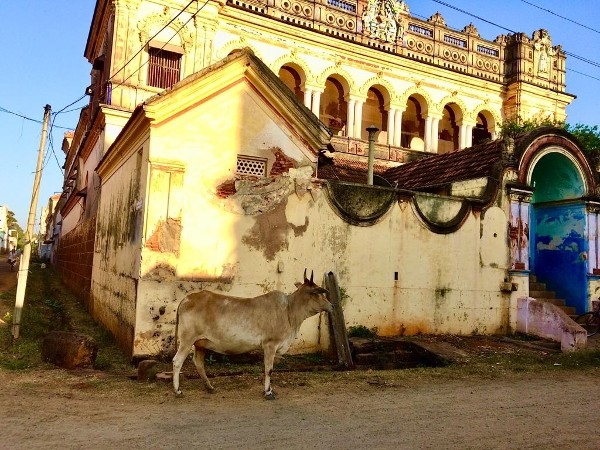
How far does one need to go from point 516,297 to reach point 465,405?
22.0 feet

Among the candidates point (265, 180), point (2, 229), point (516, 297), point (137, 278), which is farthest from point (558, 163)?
point (2, 229)

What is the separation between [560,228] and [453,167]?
12.4 feet

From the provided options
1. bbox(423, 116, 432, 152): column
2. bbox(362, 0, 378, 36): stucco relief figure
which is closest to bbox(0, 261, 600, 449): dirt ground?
bbox(423, 116, 432, 152): column

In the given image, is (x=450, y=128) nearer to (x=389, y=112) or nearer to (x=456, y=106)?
(x=456, y=106)

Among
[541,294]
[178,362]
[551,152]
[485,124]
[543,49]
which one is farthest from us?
[485,124]

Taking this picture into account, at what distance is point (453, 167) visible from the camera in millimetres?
14406

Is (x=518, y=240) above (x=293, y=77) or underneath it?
underneath

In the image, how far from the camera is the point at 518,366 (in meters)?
9.55

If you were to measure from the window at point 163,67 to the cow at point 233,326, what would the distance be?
14.3 meters

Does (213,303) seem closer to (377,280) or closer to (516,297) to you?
(377,280)

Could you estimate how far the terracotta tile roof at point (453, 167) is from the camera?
517 inches

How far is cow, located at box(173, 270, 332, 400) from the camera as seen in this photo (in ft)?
22.1

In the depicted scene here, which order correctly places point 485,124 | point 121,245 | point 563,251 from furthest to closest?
point 485,124 → point 563,251 → point 121,245

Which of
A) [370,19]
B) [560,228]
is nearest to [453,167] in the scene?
[560,228]
